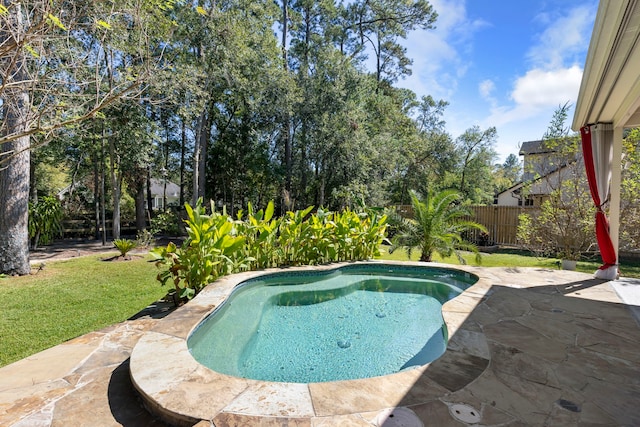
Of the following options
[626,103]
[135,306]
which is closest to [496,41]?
[626,103]

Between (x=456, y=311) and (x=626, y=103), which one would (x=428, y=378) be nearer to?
(x=456, y=311)

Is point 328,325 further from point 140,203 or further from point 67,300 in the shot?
point 140,203

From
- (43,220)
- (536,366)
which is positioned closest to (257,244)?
(536,366)

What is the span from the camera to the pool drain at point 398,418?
175 centimetres

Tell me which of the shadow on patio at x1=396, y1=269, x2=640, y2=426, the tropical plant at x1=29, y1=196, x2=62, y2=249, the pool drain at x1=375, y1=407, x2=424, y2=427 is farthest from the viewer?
the tropical plant at x1=29, y1=196, x2=62, y2=249

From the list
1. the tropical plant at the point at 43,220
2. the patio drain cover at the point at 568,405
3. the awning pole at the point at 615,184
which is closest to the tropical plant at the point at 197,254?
the patio drain cover at the point at 568,405

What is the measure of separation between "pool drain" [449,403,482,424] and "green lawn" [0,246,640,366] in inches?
151

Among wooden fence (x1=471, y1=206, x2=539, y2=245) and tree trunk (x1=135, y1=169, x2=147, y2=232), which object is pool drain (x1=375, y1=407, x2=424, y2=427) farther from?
tree trunk (x1=135, y1=169, x2=147, y2=232)

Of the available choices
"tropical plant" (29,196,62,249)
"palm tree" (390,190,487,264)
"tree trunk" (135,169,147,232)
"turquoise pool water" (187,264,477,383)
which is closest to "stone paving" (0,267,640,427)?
"turquoise pool water" (187,264,477,383)

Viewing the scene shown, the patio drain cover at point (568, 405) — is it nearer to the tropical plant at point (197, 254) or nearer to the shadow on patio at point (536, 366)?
the shadow on patio at point (536, 366)

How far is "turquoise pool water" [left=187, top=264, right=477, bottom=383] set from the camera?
3033 mm

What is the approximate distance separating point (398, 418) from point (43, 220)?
12.8m

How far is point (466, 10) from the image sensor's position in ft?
34.7

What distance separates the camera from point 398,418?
1803 mm
